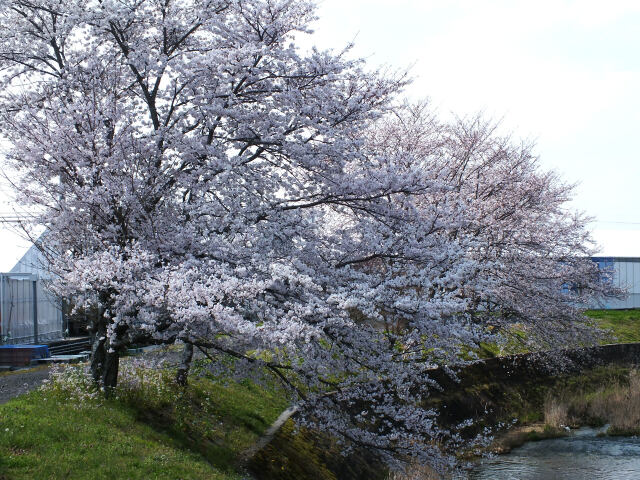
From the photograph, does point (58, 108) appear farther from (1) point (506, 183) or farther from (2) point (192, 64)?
(1) point (506, 183)

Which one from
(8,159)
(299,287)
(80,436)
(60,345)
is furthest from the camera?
(60,345)

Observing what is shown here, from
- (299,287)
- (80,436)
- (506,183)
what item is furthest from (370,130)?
(80,436)

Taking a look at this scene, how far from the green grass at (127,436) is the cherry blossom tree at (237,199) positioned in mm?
975

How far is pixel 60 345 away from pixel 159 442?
13.0 m

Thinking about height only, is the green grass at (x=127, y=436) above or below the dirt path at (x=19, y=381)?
below

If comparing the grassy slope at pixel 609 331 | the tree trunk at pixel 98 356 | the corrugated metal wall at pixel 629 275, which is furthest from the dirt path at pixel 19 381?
the corrugated metal wall at pixel 629 275

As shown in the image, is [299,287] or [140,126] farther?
[140,126]

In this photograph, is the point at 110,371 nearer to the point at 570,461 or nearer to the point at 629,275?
the point at 570,461

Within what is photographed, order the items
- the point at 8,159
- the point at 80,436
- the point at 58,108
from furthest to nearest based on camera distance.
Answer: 1. the point at 8,159
2. the point at 58,108
3. the point at 80,436

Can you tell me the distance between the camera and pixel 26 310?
70.0 feet

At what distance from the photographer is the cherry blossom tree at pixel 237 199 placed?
962cm

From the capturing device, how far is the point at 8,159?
1226 cm

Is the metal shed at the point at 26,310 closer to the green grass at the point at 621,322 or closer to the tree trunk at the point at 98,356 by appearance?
the tree trunk at the point at 98,356

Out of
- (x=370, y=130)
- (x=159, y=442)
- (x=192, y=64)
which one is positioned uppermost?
(x=370, y=130)
